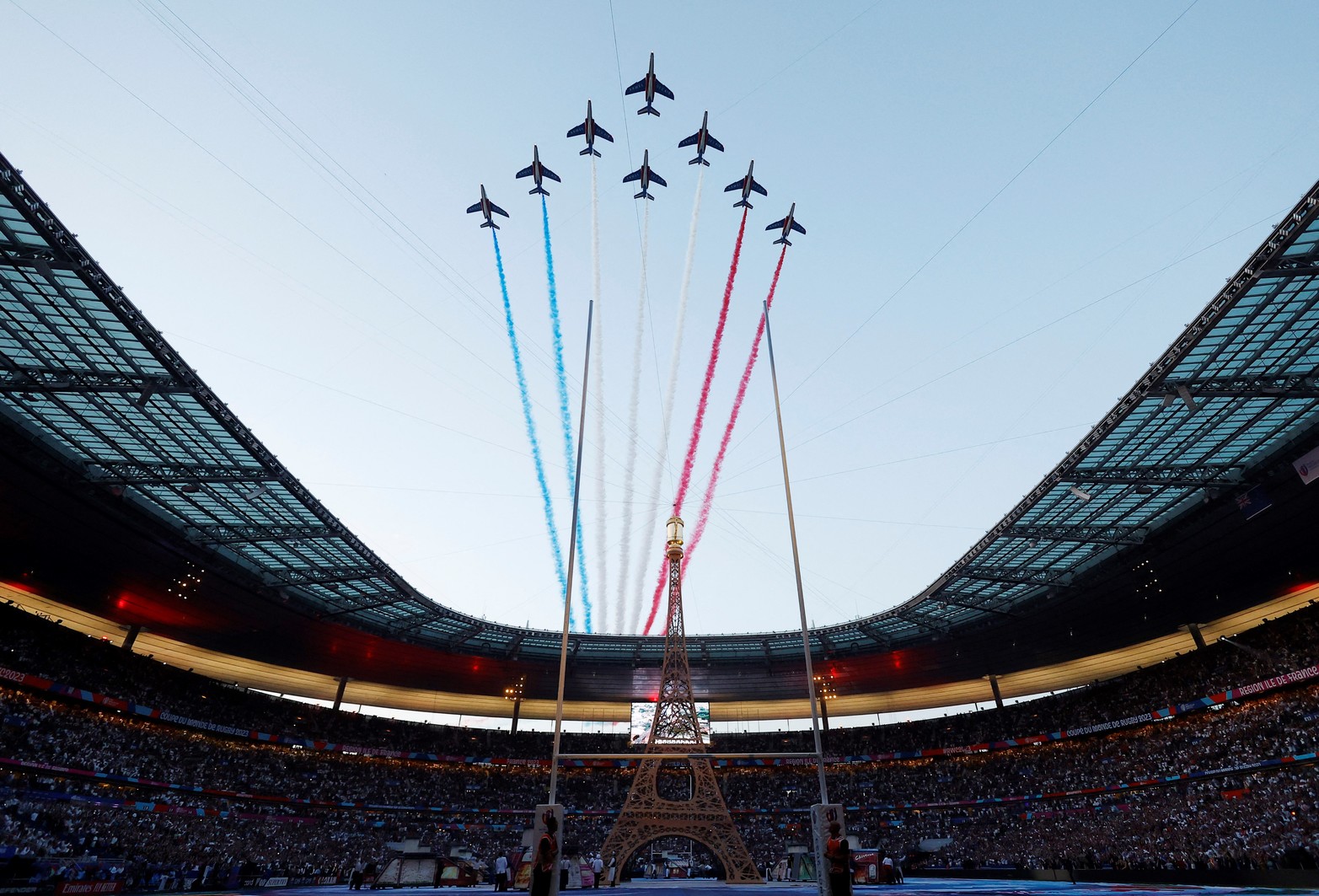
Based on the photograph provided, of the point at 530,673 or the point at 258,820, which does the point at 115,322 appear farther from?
the point at 530,673

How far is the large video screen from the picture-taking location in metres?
66.4

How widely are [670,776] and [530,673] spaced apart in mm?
15854

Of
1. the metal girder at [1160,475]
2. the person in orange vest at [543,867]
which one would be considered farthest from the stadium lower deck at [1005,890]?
the metal girder at [1160,475]

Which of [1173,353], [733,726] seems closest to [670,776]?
[733,726]

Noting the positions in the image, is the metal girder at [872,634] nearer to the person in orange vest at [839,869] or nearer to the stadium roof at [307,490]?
the stadium roof at [307,490]

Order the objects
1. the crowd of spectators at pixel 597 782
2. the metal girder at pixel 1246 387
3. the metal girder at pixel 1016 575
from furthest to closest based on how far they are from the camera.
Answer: the metal girder at pixel 1016 575
the crowd of spectators at pixel 597 782
the metal girder at pixel 1246 387

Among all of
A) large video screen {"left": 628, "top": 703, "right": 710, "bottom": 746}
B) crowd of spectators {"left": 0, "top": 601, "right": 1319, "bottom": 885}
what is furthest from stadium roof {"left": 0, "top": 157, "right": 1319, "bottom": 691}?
large video screen {"left": 628, "top": 703, "right": 710, "bottom": 746}

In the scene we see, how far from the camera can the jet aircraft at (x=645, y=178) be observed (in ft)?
144

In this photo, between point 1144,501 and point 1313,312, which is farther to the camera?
point 1144,501

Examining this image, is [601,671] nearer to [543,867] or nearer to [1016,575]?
[1016,575]

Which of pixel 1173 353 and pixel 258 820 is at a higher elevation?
pixel 1173 353

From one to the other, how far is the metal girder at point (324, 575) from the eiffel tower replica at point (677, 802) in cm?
1909

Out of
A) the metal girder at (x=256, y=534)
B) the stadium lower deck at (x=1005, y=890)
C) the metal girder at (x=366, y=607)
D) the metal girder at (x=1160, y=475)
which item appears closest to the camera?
the stadium lower deck at (x=1005, y=890)

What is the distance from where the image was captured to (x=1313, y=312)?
27266mm
